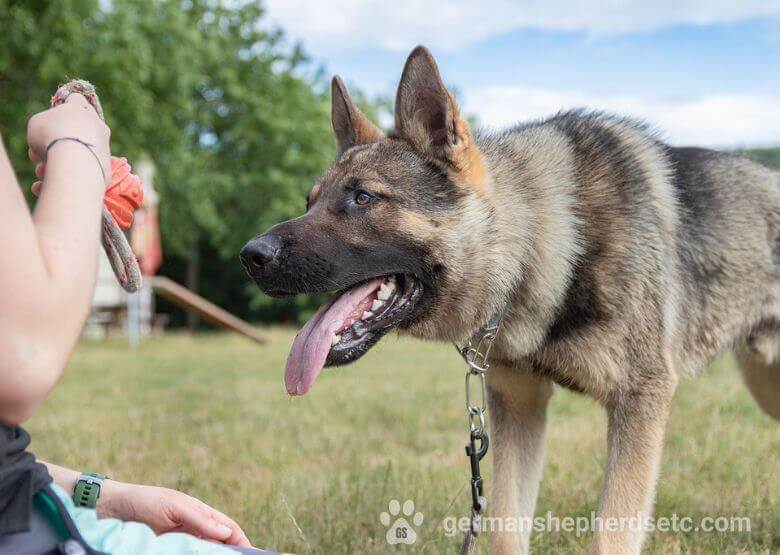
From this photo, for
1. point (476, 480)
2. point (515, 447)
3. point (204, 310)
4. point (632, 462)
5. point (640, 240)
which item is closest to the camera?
point (476, 480)

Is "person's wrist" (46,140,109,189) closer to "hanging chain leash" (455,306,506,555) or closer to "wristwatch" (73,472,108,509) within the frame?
"wristwatch" (73,472,108,509)

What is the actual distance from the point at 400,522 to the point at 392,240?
54.9 inches

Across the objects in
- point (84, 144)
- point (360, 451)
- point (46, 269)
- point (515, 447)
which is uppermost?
point (84, 144)

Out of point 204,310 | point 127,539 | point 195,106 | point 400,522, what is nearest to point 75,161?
point 127,539

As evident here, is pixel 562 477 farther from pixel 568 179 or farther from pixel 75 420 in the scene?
pixel 75 420

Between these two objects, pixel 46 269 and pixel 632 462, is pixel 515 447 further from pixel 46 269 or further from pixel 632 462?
pixel 46 269

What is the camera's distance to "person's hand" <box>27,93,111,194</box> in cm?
140

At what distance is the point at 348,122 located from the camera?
11.2 ft

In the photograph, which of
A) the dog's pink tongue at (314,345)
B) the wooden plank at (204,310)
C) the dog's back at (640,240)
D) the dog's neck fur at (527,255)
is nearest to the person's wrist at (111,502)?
the dog's pink tongue at (314,345)

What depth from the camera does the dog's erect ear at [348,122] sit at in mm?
3340

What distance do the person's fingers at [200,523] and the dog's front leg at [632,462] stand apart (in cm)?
150

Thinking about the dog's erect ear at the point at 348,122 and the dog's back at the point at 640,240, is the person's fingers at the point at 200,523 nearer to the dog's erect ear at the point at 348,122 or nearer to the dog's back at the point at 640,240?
the dog's back at the point at 640,240

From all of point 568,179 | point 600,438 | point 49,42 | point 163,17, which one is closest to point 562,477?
point 600,438

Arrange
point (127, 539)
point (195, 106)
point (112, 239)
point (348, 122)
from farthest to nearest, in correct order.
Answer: point (195, 106), point (348, 122), point (112, 239), point (127, 539)
